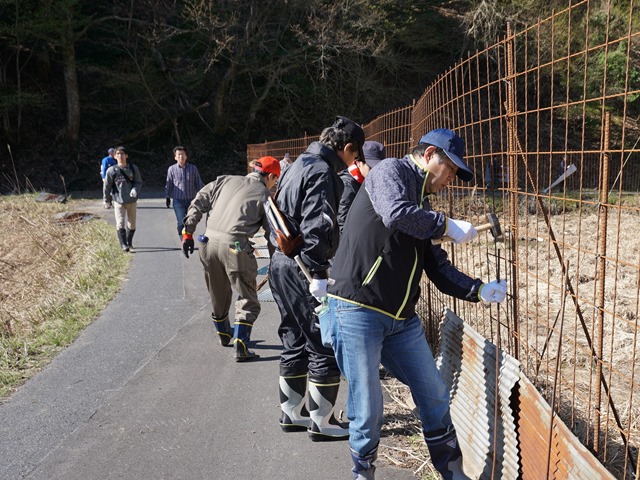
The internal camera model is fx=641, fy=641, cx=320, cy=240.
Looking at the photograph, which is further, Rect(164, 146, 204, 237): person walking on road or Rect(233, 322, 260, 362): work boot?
Rect(164, 146, 204, 237): person walking on road

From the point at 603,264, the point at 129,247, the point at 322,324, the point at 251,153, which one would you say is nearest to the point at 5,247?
the point at 129,247

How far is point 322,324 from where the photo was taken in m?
3.48

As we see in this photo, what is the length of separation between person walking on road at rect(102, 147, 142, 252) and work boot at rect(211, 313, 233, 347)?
18.6ft

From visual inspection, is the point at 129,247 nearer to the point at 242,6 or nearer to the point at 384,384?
the point at 384,384

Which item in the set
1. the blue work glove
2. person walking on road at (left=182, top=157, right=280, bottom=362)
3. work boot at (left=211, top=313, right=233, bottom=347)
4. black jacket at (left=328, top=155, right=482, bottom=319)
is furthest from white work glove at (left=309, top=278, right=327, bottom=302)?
the blue work glove

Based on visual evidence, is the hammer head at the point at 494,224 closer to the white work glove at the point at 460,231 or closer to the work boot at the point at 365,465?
the white work glove at the point at 460,231

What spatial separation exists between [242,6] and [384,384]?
24.5 metres

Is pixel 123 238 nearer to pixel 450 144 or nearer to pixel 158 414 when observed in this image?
pixel 158 414

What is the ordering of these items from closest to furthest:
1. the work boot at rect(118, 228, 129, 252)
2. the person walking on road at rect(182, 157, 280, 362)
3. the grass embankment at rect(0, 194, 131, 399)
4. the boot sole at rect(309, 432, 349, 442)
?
the boot sole at rect(309, 432, 349, 442), the person walking on road at rect(182, 157, 280, 362), the grass embankment at rect(0, 194, 131, 399), the work boot at rect(118, 228, 129, 252)

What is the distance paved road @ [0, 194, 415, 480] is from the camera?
3.94 m

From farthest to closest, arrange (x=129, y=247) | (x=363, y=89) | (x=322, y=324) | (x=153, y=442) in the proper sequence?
(x=363, y=89) → (x=129, y=247) → (x=153, y=442) → (x=322, y=324)

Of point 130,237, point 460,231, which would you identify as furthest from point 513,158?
point 130,237

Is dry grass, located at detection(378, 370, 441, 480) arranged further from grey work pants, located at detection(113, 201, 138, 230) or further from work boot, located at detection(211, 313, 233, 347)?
grey work pants, located at detection(113, 201, 138, 230)

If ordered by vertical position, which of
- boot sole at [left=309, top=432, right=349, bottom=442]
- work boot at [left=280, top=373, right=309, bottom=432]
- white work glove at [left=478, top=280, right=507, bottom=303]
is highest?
white work glove at [left=478, top=280, right=507, bottom=303]
